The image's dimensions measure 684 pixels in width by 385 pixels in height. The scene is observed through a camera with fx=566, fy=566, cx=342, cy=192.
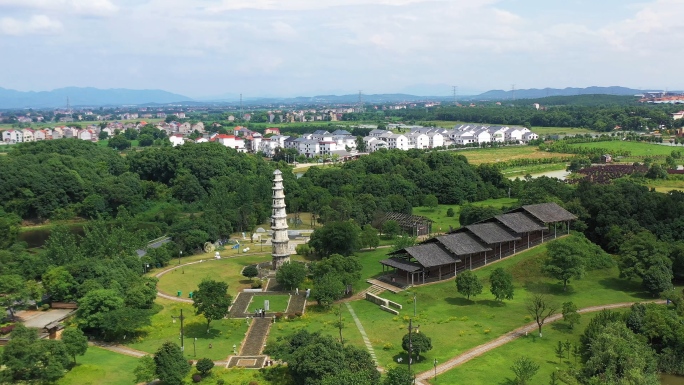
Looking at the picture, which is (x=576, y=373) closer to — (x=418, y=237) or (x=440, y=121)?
(x=418, y=237)

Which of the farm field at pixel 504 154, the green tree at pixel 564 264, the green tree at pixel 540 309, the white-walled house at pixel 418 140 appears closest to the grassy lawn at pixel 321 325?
the green tree at pixel 540 309

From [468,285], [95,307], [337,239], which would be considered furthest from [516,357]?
[95,307]

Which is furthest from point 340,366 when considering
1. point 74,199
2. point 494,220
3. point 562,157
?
point 562,157

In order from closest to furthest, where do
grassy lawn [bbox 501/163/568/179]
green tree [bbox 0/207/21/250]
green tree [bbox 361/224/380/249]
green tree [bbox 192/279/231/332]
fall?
green tree [bbox 192/279/231/332] → green tree [bbox 361/224/380/249] → green tree [bbox 0/207/21/250] → grassy lawn [bbox 501/163/568/179]

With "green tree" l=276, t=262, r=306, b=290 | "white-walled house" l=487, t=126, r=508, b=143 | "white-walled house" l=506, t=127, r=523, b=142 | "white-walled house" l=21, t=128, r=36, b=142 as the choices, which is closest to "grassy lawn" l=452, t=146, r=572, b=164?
"white-walled house" l=506, t=127, r=523, b=142

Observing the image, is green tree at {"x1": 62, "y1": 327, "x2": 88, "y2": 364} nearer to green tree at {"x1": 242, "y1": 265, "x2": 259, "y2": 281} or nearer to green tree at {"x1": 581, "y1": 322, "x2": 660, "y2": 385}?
green tree at {"x1": 242, "y1": 265, "x2": 259, "y2": 281}

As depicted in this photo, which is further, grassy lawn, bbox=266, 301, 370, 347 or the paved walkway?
grassy lawn, bbox=266, 301, 370, 347

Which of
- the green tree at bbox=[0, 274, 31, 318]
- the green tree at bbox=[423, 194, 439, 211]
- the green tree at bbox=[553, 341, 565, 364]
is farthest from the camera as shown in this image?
the green tree at bbox=[423, 194, 439, 211]
